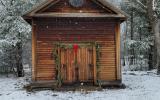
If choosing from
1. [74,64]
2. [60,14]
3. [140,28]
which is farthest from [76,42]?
[140,28]

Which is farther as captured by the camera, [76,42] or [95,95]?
[76,42]

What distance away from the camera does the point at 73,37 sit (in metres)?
17.9

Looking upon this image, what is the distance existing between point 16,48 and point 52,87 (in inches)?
381

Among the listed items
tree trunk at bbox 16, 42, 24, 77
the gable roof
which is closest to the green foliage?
tree trunk at bbox 16, 42, 24, 77

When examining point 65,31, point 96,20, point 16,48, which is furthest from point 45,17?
point 16,48

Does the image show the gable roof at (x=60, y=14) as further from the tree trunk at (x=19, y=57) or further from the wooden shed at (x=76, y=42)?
the tree trunk at (x=19, y=57)

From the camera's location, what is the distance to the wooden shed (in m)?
17.7

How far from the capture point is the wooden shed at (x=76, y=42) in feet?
58.0

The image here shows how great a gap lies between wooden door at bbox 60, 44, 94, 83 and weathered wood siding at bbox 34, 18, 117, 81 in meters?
0.54

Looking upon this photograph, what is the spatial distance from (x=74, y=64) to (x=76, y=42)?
131 cm

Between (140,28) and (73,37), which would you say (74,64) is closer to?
(73,37)

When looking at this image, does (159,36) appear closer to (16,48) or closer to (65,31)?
(65,31)

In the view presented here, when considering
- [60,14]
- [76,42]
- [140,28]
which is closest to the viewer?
[60,14]

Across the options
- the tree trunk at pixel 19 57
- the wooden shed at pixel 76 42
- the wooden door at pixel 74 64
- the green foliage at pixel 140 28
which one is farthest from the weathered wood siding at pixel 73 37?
the green foliage at pixel 140 28
